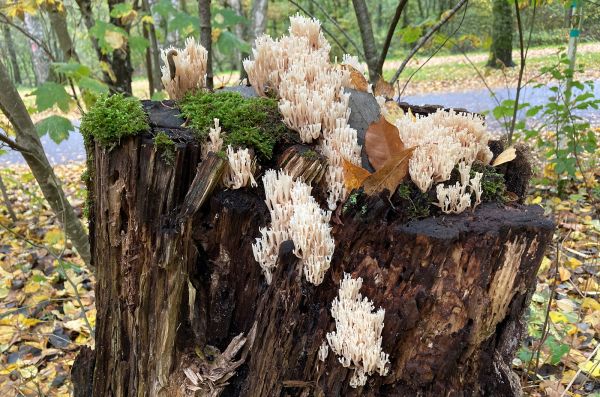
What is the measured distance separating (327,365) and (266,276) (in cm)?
51

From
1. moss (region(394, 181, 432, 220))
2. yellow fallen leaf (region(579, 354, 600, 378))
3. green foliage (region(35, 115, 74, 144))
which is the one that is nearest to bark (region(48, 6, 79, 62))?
green foliage (region(35, 115, 74, 144))

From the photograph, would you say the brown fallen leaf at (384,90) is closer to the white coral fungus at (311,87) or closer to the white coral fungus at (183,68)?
the white coral fungus at (311,87)

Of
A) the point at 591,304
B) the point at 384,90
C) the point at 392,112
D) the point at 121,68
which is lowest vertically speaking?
the point at 591,304

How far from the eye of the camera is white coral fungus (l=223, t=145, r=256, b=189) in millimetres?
2209

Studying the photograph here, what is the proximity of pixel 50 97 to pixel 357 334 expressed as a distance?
3.47 m

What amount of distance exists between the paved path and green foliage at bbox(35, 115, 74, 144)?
7374 millimetres

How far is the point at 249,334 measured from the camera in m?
2.29

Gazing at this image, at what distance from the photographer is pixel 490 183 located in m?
2.27

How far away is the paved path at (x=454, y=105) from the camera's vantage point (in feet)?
40.6

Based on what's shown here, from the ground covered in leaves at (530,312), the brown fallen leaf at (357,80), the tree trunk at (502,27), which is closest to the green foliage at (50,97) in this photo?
the ground covered in leaves at (530,312)

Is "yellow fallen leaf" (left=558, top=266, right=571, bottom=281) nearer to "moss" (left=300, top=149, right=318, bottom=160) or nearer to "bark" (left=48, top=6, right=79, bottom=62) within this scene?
"moss" (left=300, top=149, right=318, bottom=160)

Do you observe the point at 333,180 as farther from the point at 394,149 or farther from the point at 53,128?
the point at 53,128

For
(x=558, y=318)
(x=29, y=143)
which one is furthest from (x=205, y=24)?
(x=558, y=318)

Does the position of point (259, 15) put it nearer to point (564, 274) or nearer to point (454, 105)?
point (564, 274)
